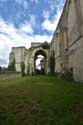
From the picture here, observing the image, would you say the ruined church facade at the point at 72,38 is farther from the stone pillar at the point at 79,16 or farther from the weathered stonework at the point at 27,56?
the weathered stonework at the point at 27,56

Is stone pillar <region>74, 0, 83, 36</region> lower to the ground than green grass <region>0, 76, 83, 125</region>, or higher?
higher

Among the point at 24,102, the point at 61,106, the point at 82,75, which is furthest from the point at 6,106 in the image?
the point at 82,75

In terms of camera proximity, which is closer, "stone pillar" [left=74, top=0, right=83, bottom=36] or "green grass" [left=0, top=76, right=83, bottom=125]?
"green grass" [left=0, top=76, right=83, bottom=125]

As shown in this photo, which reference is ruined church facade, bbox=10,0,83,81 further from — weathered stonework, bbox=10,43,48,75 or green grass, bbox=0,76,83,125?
weathered stonework, bbox=10,43,48,75

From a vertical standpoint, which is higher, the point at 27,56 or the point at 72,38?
the point at 27,56

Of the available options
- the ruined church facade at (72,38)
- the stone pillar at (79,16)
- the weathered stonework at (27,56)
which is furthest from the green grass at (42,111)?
the weathered stonework at (27,56)

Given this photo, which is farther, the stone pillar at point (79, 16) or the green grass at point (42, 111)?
the stone pillar at point (79, 16)

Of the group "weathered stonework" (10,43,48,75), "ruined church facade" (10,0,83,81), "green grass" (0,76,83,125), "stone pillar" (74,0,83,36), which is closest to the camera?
"green grass" (0,76,83,125)

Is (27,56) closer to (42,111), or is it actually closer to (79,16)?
(79,16)

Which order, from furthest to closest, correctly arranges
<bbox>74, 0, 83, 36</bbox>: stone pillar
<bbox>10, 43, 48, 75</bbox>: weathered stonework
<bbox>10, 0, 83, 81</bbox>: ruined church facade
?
→ <bbox>10, 43, 48, 75</bbox>: weathered stonework, <bbox>10, 0, 83, 81</bbox>: ruined church facade, <bbox>74, 0, 83, 36</bbox>: stone pillar

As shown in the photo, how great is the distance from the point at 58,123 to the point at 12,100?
13.5ft

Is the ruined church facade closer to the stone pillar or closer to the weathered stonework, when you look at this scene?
the stone pillar

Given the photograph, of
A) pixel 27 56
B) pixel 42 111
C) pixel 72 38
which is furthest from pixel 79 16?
pixel 27 56

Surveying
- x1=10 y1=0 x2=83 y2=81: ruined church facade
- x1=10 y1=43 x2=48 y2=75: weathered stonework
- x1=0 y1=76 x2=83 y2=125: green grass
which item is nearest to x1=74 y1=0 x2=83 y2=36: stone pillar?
x1=10 y1=0 x2=83 y2=81: ruined church facade
